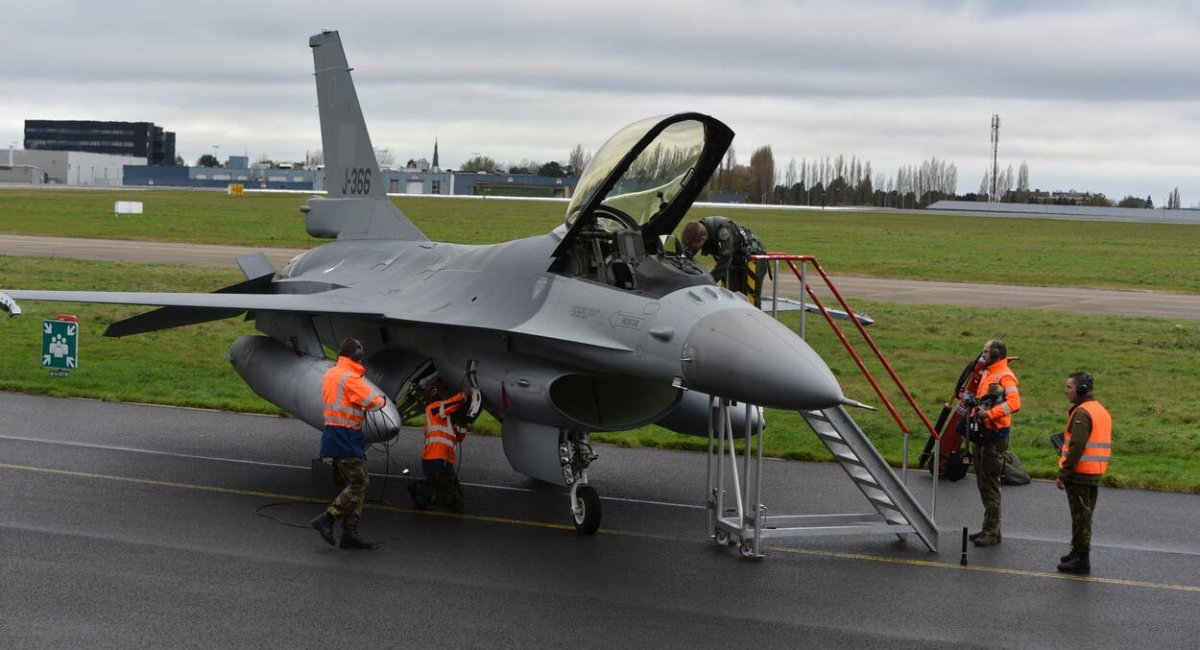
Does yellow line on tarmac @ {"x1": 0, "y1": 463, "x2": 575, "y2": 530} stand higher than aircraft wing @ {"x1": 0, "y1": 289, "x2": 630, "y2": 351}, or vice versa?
aircraft wing @ {"x1": 0, "y1": 289, "x2": 630, "y2": 351}

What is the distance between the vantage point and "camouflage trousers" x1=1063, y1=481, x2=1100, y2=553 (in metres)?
11.2

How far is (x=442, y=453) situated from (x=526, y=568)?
7.97 feet

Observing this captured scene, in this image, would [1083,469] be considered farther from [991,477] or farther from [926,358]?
[926,358]

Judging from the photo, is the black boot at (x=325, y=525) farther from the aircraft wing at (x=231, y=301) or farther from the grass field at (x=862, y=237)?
the grass field at (x=862, y=237)

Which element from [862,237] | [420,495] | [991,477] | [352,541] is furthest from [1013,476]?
[862,237]

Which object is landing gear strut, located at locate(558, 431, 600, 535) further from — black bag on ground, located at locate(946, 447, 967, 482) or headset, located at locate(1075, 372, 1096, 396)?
black bag on ground, located at locate(946, 447, 967, 482)

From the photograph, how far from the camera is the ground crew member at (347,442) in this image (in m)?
11.4

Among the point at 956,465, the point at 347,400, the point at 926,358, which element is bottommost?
the point at 956,465

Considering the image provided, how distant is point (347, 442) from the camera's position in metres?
11.4

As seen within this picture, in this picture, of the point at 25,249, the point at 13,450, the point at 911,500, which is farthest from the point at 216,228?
the point at 911,500

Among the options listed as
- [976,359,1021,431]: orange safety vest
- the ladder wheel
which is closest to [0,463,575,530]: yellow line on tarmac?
the ladder wheel

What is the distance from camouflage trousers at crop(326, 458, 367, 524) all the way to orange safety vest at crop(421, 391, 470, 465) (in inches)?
65.6

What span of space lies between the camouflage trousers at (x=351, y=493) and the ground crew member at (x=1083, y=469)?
19.6ft

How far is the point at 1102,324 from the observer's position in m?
28.3
